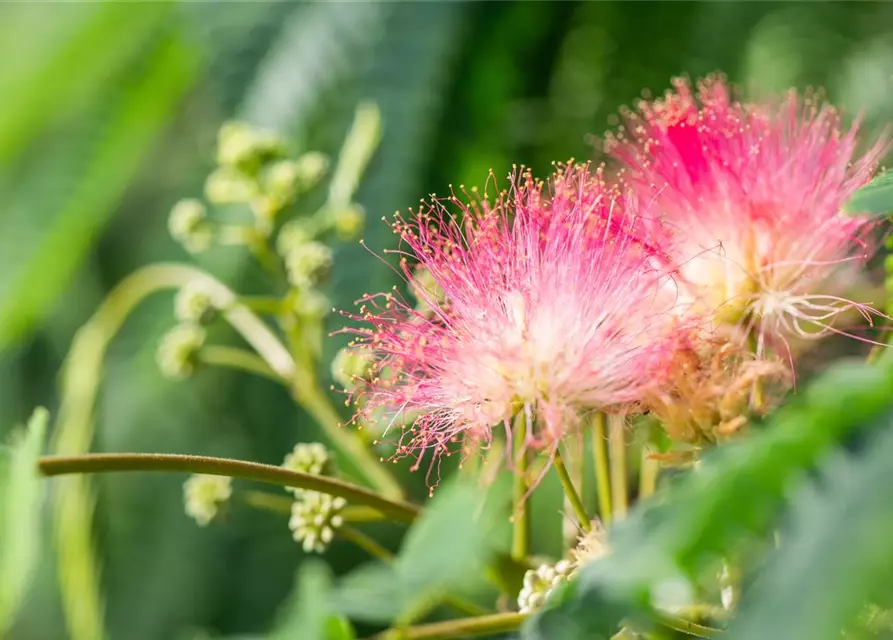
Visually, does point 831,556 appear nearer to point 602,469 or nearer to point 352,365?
point 602,469

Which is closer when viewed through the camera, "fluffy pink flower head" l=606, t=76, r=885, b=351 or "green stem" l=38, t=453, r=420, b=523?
"green stem" l=38, t=453, r=420, b=523

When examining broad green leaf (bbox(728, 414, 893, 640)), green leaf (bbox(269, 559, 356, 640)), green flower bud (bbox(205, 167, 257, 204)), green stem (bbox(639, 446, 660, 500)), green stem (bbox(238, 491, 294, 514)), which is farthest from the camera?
green flower bud (bbox(205, 167, 257, 204))

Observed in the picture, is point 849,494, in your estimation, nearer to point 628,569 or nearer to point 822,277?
point 628,569

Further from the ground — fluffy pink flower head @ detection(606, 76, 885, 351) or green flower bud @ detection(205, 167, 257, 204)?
green flower bud @ detection(205, 167, 257, 204)

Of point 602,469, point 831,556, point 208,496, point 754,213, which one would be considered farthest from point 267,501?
point 831,556

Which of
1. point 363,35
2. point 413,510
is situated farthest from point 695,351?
point 363,35

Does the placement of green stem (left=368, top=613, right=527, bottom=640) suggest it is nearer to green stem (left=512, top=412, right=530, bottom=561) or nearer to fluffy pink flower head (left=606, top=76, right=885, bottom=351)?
green stem (left=512, top=412, right=530, bottom=561)

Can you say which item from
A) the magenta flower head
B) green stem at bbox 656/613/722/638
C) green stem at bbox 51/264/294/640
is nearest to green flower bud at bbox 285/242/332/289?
green stem at bbox 51/264/294/640
